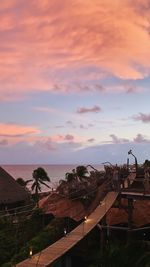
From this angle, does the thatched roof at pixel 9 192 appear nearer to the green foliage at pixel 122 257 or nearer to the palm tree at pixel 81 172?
the palm tree at pixel 81 172

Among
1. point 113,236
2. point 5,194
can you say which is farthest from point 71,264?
point 5,194

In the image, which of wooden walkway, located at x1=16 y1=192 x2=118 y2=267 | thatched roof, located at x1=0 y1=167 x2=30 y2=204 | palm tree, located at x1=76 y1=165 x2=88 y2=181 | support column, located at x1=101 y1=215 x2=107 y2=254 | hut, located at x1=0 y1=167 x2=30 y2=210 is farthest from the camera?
palm tree, located at x1=76 y1=165 x2=88 y2=181

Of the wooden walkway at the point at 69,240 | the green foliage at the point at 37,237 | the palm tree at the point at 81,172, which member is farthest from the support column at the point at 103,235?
the palm tree at the point at 81,172

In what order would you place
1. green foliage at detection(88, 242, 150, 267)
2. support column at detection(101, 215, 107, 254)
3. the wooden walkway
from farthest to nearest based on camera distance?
support column at detection(101, 215, 107, 254)
green foliage at detection(88, 242, 150, 267)
the wooden walkway

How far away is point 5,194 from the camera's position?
123 ft

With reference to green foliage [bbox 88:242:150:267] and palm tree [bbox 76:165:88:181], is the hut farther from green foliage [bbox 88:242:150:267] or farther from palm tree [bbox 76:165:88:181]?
green foliage [bbox 88:242:150:267]

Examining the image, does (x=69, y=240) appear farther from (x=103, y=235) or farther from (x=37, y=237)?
(x=37, y=237)

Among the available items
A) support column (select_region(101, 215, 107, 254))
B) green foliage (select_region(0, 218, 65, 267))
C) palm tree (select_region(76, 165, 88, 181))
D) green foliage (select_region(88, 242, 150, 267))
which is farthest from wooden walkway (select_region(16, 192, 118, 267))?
palm tree (select_region(76, 165, 88, 181))

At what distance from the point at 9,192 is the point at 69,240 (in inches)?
701

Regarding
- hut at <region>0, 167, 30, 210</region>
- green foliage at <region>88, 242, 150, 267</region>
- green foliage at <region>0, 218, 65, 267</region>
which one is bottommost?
green foliage at <region>88, 242, 150, 267</region>

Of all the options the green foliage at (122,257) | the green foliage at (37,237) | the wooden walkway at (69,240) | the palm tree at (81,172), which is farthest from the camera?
the palm tree at (81,172)

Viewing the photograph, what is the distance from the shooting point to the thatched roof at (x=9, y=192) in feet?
121

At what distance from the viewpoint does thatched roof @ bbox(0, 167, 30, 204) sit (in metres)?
37.0

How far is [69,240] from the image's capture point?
20812 mm
